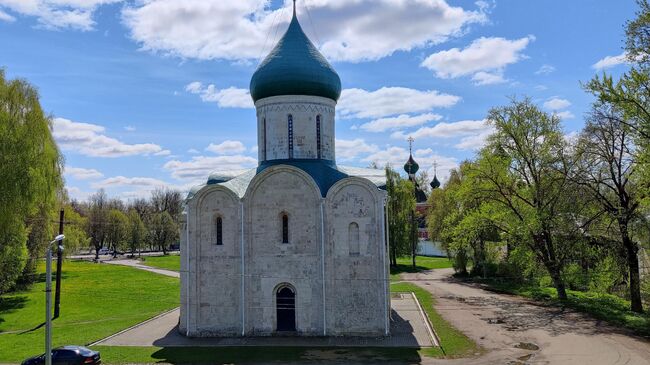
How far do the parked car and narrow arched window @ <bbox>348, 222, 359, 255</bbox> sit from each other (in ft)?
31.1

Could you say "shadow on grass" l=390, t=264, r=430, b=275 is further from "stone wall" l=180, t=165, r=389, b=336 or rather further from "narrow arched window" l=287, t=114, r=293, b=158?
"stone wall" l=180, t=165, r=389, b=336

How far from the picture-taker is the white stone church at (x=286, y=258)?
20.3 m

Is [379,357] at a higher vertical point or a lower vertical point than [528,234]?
lower

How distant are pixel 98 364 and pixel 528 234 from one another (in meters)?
20.0

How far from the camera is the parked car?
15.8 m

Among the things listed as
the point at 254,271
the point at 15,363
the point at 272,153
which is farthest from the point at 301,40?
the point at 15,363

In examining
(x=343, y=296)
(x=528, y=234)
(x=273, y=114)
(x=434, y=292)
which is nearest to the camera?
(x=343, y=296)

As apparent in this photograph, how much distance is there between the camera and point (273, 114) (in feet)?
76.2

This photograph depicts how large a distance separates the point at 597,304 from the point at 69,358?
74.0ft

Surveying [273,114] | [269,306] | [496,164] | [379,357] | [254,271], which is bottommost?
[379,357]

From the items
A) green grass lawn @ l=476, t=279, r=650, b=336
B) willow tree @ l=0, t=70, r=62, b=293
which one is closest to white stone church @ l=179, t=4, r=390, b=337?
willow tree @ l=0, t=70, r=62, b=293

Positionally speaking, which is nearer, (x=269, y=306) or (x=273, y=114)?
(x=269, y=306)

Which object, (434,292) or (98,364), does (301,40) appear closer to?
(98,364)

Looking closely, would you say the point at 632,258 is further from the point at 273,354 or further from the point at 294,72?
the point at 294,72
